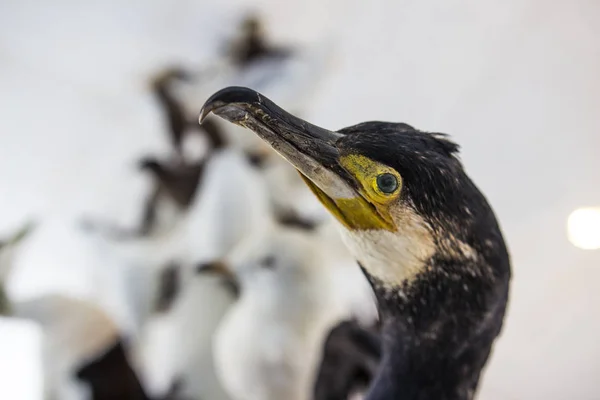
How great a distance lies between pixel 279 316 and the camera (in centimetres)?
60

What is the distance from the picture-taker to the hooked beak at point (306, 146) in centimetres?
29

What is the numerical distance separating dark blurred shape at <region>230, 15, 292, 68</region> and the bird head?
1.73 feet

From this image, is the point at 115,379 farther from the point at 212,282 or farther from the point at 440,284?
the point at 440,284

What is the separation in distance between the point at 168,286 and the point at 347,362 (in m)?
0.22

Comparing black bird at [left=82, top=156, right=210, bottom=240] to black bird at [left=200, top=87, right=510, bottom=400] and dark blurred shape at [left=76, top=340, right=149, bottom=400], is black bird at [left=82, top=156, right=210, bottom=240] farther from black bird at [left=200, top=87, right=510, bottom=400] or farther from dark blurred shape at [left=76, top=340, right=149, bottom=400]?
black bird at [left=200, top=87, right=510, bottom=400]

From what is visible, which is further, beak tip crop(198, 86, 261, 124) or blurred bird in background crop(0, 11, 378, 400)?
blurred bird in background crop(0, 11, 378, 400)

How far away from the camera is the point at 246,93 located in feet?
0.95

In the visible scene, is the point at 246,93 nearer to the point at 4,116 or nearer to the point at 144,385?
the point at 144,385

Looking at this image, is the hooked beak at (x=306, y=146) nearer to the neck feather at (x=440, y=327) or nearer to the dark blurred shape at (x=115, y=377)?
the neck feather at (x=440, y=327)

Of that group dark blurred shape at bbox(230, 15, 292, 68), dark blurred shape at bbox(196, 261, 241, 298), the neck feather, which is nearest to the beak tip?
the neck feather

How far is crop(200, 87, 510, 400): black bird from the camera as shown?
0.30m

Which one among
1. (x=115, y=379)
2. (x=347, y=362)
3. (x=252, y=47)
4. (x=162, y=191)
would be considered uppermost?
(x=252, y=47)

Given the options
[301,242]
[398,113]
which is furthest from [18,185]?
[398,113]

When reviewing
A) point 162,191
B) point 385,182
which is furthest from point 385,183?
point 162,191
